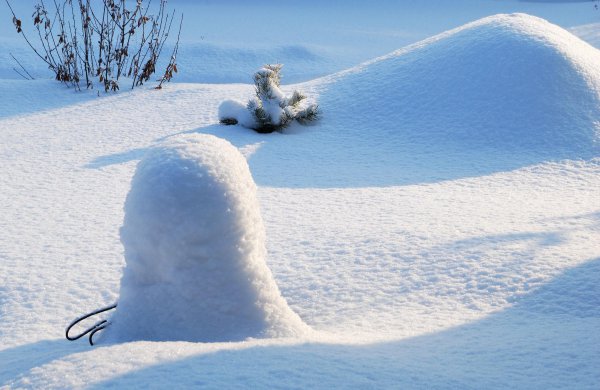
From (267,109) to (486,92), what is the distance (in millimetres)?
1759

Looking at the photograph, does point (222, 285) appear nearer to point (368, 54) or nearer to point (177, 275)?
point (177, 275)

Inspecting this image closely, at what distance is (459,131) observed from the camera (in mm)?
5684

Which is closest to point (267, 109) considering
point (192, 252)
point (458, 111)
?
point (458, 111)

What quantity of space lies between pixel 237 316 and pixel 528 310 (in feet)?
3.79

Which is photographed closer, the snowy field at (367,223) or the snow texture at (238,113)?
the snowy field at (367,223)

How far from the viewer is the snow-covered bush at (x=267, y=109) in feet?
19.4

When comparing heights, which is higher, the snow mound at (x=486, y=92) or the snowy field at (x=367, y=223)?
the snow mound at (x=486, y=92)

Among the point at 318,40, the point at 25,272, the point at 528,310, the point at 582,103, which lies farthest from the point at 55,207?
the point at 318,40

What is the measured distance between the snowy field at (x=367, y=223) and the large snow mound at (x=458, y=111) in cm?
2

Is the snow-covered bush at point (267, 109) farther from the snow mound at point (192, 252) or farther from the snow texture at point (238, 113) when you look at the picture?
the snow mound at point (192, 252)

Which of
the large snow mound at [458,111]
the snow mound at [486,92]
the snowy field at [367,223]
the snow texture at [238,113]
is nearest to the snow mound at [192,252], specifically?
the snowy field at [367,223]

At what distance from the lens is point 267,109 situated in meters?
5.93

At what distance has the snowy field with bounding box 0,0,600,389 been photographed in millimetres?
2035

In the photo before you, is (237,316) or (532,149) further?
(532,149)
